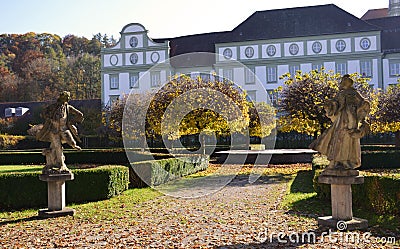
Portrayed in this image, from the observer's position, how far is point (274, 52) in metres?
38.2

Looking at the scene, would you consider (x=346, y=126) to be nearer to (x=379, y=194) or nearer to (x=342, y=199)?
(x=342, y=199)

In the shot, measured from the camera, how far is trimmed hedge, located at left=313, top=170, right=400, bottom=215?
7.40 metres

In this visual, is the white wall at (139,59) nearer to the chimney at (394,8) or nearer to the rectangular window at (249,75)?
A: the rectangular window at (249,75)

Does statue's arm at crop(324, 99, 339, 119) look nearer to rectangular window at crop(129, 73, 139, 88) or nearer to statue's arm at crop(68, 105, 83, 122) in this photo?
statue's arm at crop(68, 105, 83, 122)

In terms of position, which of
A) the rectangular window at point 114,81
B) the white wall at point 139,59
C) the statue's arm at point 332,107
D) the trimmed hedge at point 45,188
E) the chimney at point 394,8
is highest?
the chimney at point 394,8

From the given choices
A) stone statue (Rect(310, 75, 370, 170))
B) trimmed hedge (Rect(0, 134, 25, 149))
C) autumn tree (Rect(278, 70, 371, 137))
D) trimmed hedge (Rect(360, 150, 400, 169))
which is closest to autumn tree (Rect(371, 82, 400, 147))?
autumn tree (Rect(278, 70, 371, 137))

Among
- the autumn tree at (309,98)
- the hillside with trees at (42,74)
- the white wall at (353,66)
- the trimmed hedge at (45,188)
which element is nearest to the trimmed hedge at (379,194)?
the trimmed hedge at (45,188)

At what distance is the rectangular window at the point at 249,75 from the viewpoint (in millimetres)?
37531

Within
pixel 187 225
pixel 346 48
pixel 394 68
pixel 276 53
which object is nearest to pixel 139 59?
pixel 276 53

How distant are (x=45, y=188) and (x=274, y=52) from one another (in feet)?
100

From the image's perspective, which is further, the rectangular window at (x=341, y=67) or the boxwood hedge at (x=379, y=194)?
Result: the rectangular window at (x=341, y=67)

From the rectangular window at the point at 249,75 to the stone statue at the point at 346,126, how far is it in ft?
100

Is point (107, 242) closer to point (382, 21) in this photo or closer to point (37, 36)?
point (382, 21)

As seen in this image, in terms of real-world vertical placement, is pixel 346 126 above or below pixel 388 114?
below
